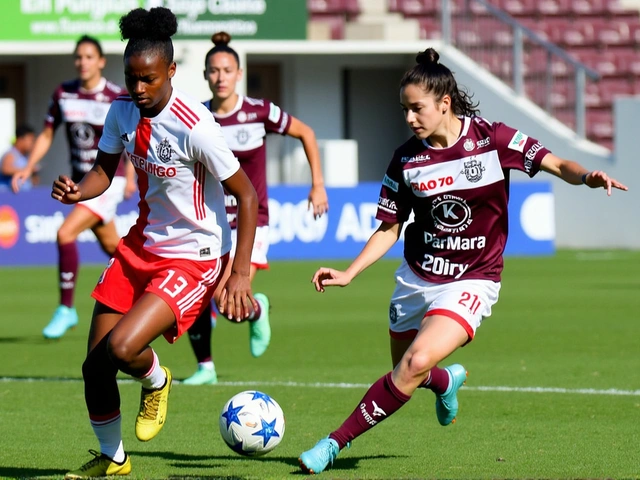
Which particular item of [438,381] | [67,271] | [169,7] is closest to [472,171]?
[438,381]

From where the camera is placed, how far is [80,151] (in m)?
10.9

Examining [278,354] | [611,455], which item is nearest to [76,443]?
[611,455]

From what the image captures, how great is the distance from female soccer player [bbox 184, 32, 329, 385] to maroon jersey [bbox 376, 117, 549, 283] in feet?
8.35

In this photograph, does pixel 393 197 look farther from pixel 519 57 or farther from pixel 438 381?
pixel 519 57

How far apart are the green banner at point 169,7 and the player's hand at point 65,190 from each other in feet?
56.2

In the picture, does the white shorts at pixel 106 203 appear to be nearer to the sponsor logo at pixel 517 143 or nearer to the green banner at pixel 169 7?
the sponsor logo at pixel 517 143

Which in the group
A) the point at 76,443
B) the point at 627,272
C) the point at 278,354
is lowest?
the point at 627,272

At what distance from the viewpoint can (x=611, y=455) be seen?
593 centimetres

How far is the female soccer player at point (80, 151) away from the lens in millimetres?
10469

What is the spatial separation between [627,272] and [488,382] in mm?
9317

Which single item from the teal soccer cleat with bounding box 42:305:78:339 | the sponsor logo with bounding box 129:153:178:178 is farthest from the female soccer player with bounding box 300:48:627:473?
the teal soccer cleat with bounding box 42:305:78:339

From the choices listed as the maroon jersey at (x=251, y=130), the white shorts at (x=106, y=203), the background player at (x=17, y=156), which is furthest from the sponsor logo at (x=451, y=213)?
the background player at (x=17, y=156)

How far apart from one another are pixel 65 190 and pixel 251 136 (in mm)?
3252

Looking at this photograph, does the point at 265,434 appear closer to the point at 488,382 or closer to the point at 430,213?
the point at 430,213
